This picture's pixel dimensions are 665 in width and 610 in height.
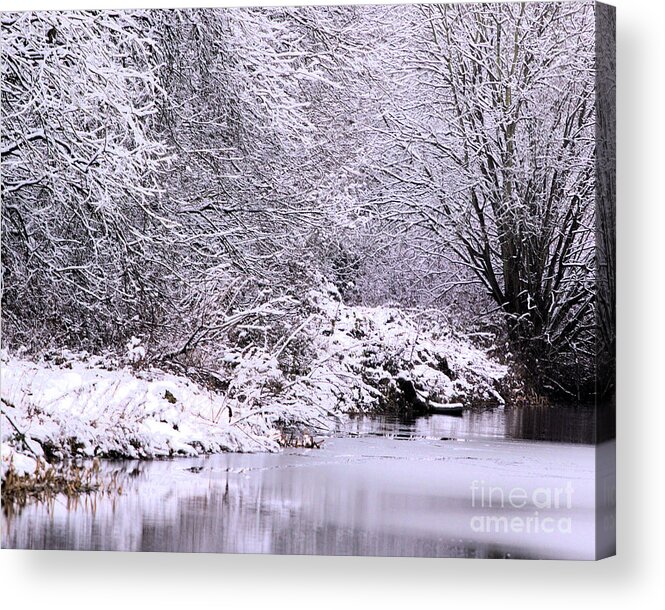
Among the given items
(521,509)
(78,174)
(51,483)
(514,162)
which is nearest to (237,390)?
(51,483)

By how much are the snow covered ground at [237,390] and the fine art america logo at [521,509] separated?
571mm

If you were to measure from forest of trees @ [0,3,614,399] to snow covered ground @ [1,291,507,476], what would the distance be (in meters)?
0.13

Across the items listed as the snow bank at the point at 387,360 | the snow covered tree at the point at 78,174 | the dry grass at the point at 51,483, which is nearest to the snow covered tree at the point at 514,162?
the snow bank at the point at 387,360

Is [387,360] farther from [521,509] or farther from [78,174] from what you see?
[78,174]

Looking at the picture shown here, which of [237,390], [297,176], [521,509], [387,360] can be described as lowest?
[521,509]

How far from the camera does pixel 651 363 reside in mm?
7129

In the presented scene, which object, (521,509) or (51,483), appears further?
(51,483)

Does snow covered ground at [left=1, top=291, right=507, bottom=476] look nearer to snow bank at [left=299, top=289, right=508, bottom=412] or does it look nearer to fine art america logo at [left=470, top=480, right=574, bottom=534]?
snow bank at [left=299, top=289, right=508, bottom=412]

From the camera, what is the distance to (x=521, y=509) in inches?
276

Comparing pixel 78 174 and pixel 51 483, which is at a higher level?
pixel 78 174

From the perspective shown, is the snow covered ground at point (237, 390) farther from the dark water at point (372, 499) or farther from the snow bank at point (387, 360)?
the dark water at point (372, 499)

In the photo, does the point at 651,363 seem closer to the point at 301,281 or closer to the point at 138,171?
the point at 301,281

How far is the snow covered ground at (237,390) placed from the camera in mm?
7281

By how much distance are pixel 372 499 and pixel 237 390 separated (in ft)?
3.41
